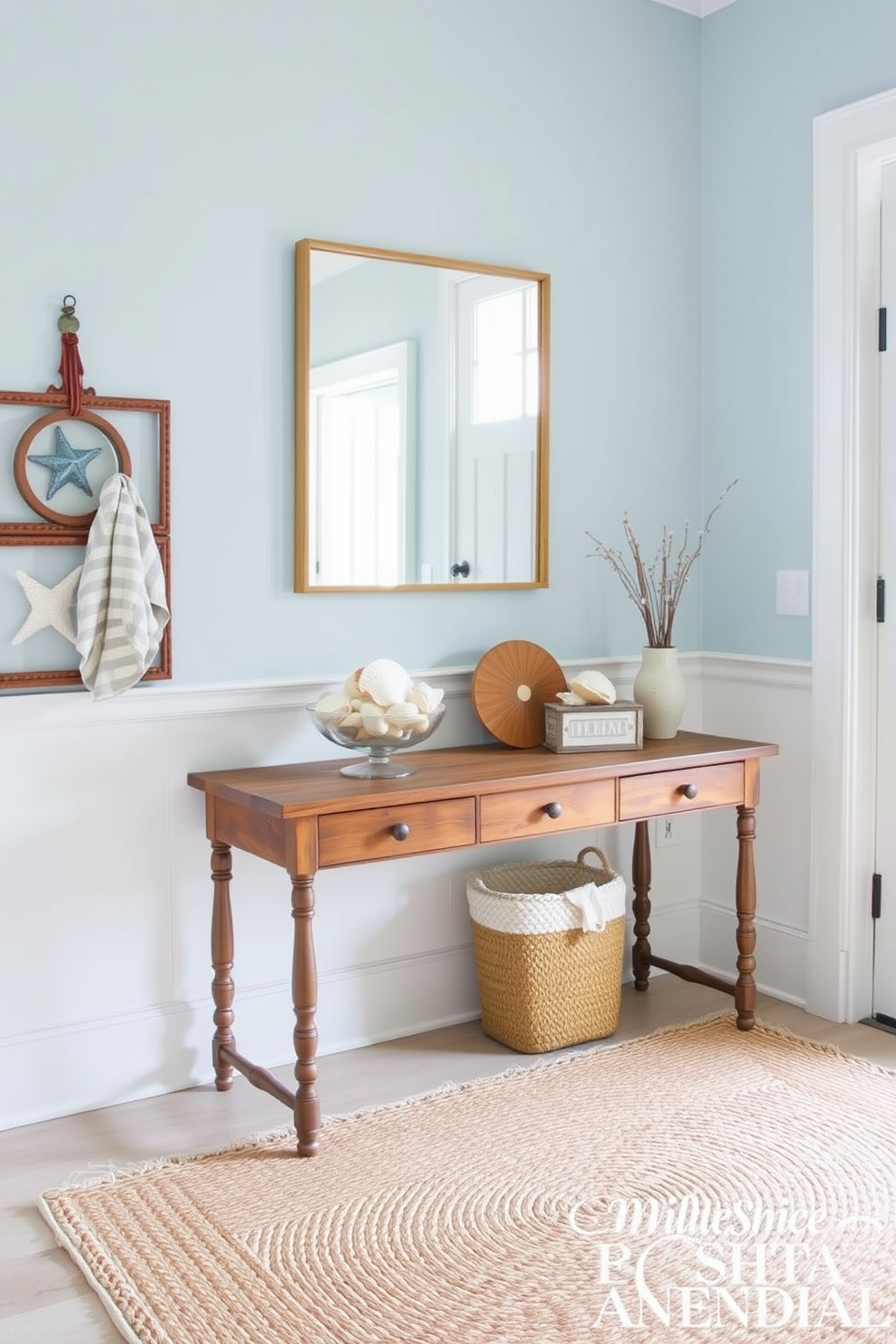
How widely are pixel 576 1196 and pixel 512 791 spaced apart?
0.80 metres

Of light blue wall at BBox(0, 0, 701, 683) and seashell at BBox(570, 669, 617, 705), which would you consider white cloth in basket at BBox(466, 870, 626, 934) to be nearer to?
seashell at BBox(570, 669, 617, 705)

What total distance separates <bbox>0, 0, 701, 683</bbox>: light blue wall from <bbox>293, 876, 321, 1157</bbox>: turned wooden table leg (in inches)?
25.1

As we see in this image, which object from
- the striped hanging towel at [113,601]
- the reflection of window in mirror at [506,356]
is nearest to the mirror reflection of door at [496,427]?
the reflection of window in mirror at [506,356]

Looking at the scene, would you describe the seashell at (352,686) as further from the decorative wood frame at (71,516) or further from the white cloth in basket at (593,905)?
the white cloth in basket at (593,905)


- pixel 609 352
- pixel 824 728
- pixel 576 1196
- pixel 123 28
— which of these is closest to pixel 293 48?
pixel 123 28

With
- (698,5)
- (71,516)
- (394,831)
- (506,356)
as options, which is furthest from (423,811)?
(698,5)

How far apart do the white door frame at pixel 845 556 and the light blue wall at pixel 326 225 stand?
47cm

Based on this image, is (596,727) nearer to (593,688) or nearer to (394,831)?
(593,688)

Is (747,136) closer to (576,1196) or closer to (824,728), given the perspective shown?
(824,728)

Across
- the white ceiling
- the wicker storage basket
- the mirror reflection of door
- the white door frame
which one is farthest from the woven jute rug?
the white ceiling

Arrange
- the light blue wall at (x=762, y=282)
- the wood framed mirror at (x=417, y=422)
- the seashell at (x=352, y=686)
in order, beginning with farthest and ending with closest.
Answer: the light blue wall at (x=762, y=282), the wood framed mirror at (x=417, y=422), the seashell at (x=352, y=686)

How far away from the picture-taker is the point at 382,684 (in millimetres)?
2572

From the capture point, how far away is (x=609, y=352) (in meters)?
3.35

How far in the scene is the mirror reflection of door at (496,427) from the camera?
3.04 m
